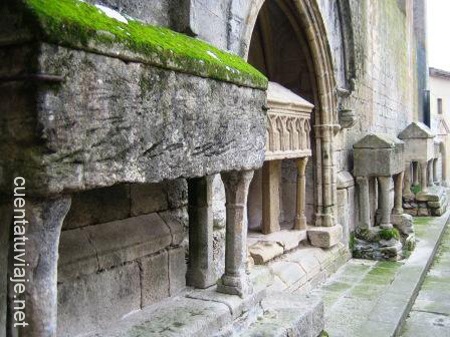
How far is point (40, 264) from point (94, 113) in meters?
0.48

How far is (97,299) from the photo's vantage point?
7.34 ft

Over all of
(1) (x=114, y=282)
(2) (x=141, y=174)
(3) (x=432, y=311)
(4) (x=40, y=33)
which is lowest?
(3) (x=432, y=311)

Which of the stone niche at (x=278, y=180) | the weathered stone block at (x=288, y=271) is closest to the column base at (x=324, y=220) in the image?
the stone niche at (x=278, y=180)

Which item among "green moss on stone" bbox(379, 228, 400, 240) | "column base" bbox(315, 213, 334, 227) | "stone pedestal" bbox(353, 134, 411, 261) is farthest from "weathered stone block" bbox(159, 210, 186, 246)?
"green moss on stone" bbox(379, 228, 400, 240)

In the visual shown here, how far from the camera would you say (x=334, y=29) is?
20.4ft

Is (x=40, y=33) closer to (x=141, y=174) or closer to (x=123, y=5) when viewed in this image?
(x=141, y=174)

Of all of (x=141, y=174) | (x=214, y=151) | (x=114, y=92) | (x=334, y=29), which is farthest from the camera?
(x=334, y=29)

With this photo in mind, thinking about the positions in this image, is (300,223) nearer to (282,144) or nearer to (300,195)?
(300,195)

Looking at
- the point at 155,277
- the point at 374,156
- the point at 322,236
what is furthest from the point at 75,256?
the point at 374,156

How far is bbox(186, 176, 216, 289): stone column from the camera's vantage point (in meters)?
2.87

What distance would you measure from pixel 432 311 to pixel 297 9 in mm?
3336

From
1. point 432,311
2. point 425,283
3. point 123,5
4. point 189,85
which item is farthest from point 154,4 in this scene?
point 425,283

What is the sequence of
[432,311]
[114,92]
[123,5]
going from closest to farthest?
1. [114,92]
2. [123,5]
3. [432,311]

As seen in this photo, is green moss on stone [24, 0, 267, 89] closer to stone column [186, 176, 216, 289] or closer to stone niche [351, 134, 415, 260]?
stone column [186, 176, 216, 289]
